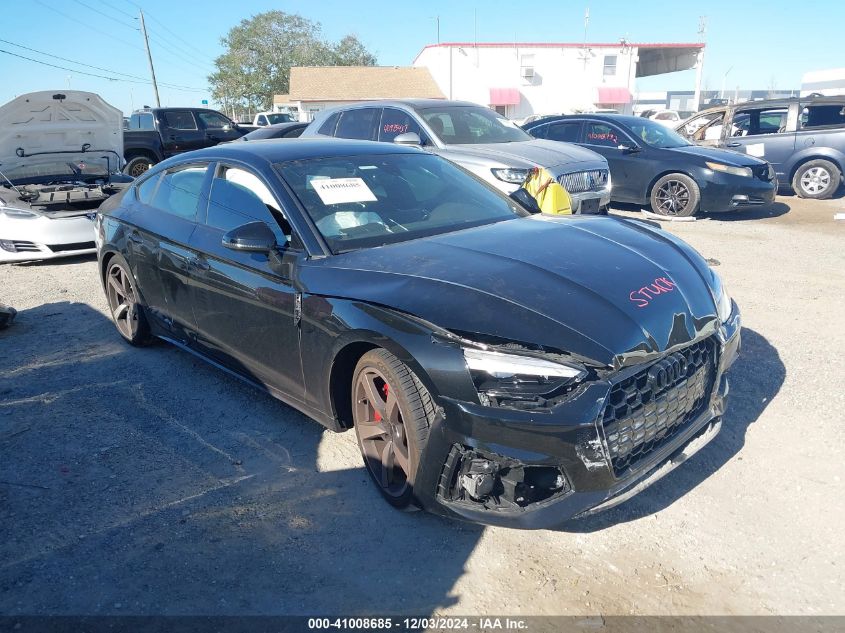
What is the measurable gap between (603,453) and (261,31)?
2817 inches

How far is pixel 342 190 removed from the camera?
11.3 feet

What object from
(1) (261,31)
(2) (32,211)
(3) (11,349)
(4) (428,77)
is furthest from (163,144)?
(1) (261,31)

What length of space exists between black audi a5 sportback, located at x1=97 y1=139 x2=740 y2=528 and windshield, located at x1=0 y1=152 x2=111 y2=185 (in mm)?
5549

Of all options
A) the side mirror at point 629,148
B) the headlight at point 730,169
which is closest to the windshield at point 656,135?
the side mirror at point 629,148

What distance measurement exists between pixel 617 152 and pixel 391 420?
8656mm

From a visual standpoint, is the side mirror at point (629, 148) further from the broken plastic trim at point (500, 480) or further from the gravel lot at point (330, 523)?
the broken plastic trim at point (500, 480)

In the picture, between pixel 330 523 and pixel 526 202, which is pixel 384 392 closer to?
pixel 330 523

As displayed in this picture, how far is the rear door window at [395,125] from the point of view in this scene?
833 cm

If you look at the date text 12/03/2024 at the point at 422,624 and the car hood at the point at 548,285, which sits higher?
the car hood at the point at 548,285

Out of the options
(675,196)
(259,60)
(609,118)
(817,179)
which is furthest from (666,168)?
(259,60)

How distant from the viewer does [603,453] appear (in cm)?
228

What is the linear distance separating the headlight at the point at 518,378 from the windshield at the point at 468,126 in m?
6.31

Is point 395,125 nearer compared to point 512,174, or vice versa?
point 512,174

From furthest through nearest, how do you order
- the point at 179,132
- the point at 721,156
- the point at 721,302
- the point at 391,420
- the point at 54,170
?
1. the point at 179,132
2. the point at 721,156
3. the point at 54,170
4. the point at 721,302
5. the point at 391,420
